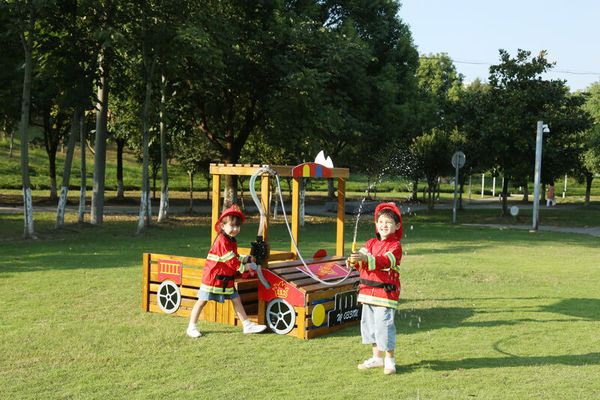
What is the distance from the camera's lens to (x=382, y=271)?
696 centimetres

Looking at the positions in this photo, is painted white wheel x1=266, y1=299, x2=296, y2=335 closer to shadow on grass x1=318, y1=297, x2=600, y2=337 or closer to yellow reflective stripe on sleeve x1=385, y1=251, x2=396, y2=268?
shadow on grass x1=318, y1=297, x2=600, y2=337

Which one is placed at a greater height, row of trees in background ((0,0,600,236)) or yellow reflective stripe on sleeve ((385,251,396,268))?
row of trees in background ((0,0,600,236))

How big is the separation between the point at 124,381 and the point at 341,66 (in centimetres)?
1901

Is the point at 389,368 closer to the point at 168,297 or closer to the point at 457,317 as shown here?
the point at 457,317

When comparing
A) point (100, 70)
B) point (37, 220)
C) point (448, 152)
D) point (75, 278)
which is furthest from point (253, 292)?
point (448, 152)

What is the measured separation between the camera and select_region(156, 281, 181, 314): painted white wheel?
30.4ft

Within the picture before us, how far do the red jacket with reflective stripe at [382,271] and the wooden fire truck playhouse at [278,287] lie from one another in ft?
3.35

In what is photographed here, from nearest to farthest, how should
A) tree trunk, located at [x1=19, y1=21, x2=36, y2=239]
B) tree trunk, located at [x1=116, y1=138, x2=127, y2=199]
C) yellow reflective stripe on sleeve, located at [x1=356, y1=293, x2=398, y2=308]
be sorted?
yellow reflective stripe on sleeve, located at [x1=356, y1=293, x2=398, y2=308], tree trunk, located at [x1=19, y1=21, x2=36, y2=239], tree trunk, located at [x1=116, y1=138, x2=127, y2=199]

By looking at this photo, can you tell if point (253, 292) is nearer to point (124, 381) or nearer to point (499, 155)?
point (124, 381)

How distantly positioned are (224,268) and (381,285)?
7.28 feet

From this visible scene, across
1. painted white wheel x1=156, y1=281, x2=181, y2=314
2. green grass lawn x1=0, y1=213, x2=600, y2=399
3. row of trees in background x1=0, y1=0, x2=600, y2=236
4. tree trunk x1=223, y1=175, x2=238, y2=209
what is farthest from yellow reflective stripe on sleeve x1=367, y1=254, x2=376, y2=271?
tree trunk x1=223, y1=175, x2=238, y2=209

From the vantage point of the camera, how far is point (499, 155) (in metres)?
30.9

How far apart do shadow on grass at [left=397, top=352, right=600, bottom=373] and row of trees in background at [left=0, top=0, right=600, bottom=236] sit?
45.8 feet

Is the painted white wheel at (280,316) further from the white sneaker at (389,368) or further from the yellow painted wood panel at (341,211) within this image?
the yellow painted wood panel at (341,211)
